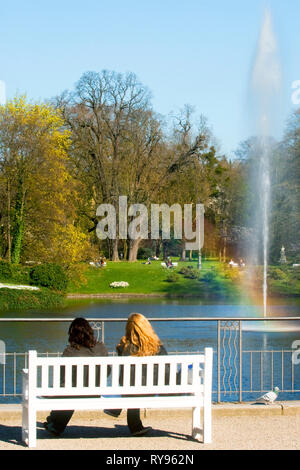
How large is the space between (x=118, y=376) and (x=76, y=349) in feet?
2.50

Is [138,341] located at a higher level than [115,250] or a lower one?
higher

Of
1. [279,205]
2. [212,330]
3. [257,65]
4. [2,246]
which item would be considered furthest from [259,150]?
[279,205]

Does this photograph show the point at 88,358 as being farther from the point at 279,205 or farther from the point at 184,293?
the point at 279,205

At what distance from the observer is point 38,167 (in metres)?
47.8

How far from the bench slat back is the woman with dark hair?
33 cm

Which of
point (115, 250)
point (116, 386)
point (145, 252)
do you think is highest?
point (115, 250)

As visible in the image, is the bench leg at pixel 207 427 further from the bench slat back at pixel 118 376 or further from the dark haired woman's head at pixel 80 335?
the dark haired woman's head at pixel 80 335

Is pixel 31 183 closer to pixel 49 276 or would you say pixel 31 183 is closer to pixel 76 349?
pixel 49 276

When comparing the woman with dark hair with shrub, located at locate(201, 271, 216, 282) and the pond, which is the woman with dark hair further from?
shrub, located at locate(201, 271, 216, 282)

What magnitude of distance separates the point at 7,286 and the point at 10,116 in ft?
31.9

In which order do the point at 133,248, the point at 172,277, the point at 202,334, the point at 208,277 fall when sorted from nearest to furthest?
the point at 202,334
the point at 208,277
the point at 172,277
the point at 133,248

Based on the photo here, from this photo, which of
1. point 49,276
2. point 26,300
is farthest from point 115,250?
point 26,300

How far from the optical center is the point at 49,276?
47.6 meters

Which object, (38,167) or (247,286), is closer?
(38,167)
